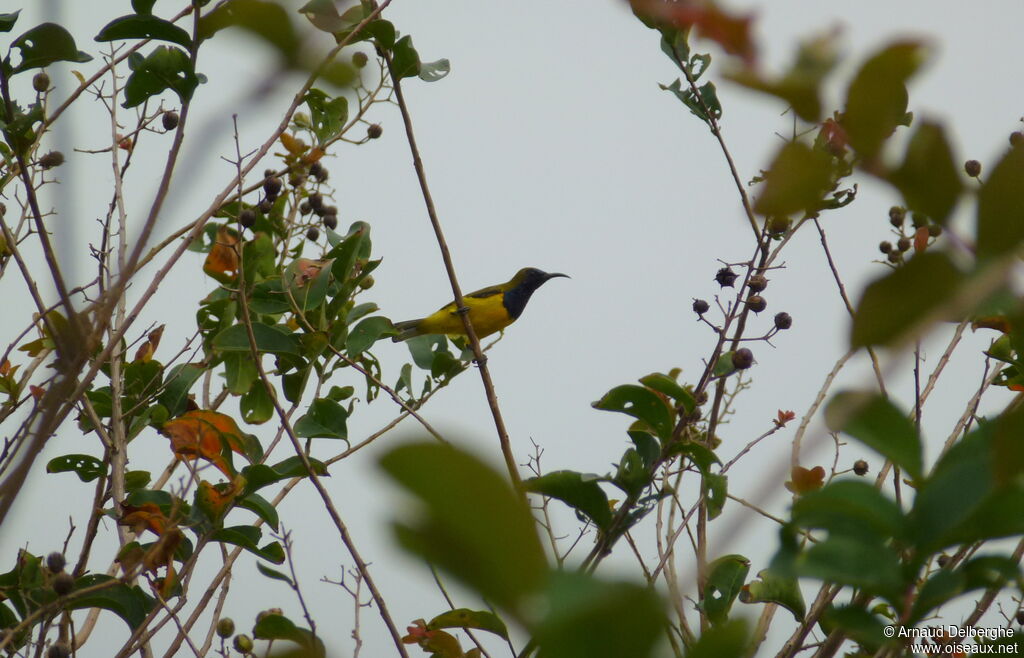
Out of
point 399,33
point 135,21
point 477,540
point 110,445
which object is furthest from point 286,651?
point 110,445

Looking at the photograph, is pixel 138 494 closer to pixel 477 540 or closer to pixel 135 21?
pixel 135 21

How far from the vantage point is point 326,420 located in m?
2.82

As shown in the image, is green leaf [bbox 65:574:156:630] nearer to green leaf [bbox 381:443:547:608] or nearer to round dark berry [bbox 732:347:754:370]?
round dark berry [bbox 732:347:754:370]

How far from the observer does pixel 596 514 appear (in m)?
1.21

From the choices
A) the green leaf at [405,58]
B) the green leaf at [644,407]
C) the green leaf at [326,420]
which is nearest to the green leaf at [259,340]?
the green leaf at [326,420]

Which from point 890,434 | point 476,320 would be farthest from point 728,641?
point 476,320

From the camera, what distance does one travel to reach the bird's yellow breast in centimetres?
799

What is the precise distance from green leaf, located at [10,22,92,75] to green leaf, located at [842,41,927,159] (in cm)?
166

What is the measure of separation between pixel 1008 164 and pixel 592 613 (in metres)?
0.30

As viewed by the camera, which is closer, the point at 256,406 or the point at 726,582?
the point at 726,582

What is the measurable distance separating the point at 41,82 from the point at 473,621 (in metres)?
2.33

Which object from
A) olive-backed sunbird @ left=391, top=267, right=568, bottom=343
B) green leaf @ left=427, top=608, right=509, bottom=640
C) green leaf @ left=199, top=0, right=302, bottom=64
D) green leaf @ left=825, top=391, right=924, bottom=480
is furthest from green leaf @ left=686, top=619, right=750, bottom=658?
olive-backed sunbird @ left=391, top=267, right=568, bottom=343

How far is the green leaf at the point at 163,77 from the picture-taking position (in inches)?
66.1

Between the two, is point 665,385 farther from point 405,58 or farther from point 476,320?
point 476,320
